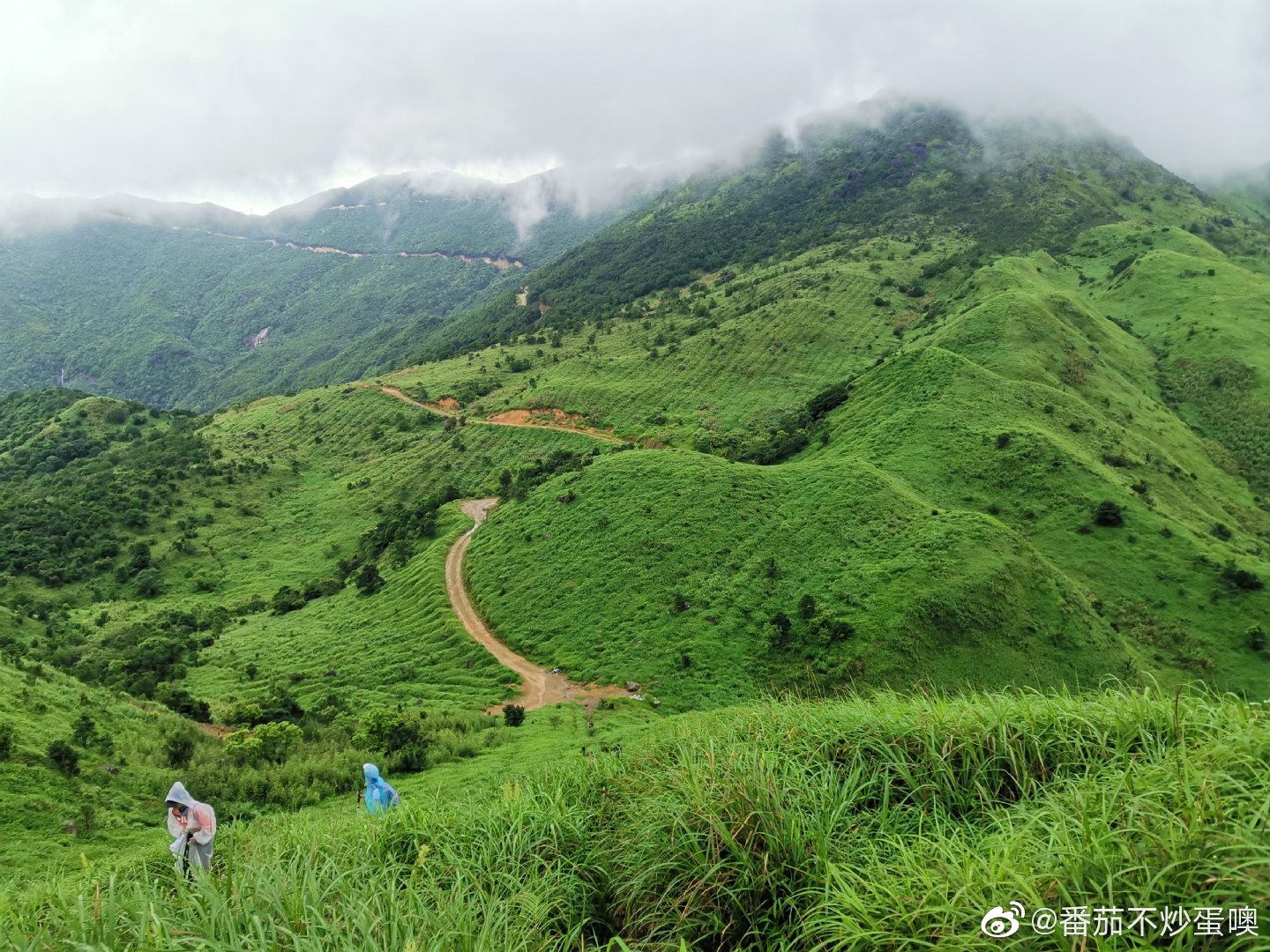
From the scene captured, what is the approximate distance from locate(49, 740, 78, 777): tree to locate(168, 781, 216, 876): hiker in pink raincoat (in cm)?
1430

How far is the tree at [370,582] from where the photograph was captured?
151 ft

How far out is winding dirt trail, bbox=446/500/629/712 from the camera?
100 feet

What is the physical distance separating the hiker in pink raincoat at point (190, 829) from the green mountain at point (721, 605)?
695 millimetres

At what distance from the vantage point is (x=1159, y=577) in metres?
38.0

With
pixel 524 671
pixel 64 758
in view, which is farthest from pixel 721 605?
pixel 64 758

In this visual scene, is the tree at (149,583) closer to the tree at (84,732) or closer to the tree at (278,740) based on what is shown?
the tree at (84,732)

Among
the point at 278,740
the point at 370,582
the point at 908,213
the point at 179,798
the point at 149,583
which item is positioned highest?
the point at 908,213

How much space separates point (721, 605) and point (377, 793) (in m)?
26.0

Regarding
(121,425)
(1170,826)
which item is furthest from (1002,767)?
(121,425)

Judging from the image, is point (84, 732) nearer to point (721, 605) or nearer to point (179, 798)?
point (179, 798)

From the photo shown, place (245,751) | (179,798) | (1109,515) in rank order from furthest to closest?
(1109,515)
(245,751)
(179,798)

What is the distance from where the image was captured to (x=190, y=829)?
7277mm

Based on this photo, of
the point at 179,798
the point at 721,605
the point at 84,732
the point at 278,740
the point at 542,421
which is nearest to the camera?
the point at 179,798

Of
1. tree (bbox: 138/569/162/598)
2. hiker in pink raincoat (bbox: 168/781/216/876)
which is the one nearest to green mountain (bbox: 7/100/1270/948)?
tree (bbox: 138/569/162/598)
